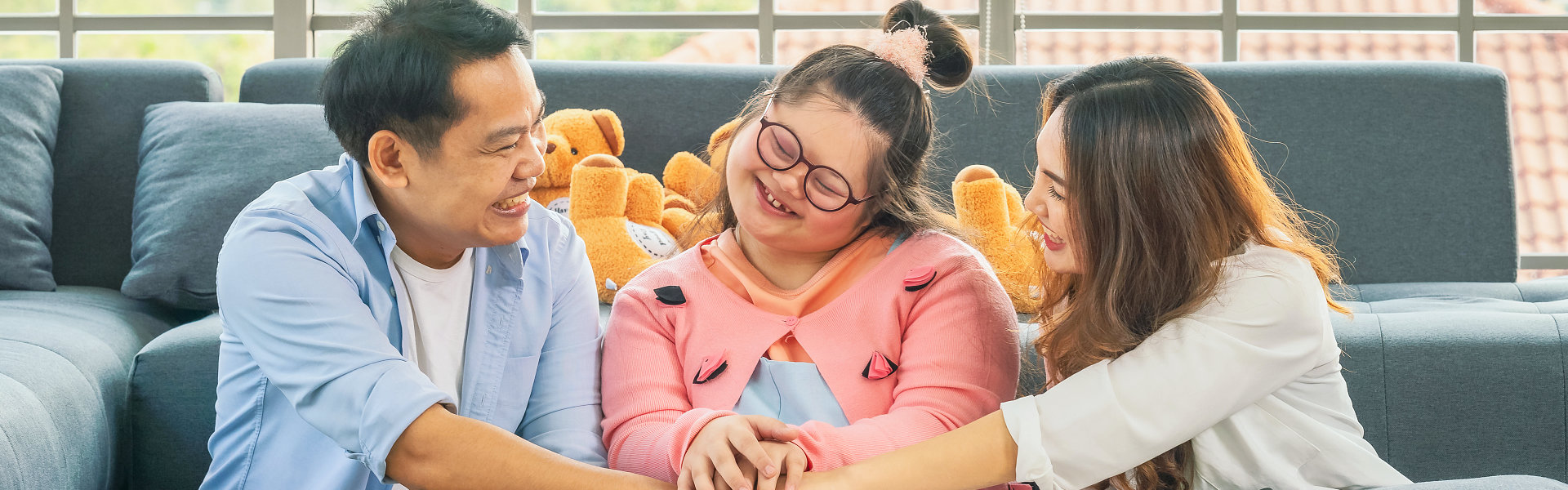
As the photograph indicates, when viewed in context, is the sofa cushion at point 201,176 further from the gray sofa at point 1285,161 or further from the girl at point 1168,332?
the girl at point 1168,332

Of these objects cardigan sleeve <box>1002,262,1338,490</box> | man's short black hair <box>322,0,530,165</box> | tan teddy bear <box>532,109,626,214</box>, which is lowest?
cardigan sleeve <box>1002,262,1338,490</box>

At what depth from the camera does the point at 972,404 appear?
3.66ft

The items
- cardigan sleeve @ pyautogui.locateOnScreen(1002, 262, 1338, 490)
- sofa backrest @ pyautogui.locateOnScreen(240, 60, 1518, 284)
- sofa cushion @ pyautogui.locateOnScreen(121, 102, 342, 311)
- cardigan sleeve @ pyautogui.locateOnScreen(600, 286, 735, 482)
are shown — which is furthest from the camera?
sofa backrest @ pyautogui.locateOnScreen(240, 60, 1518, 284)

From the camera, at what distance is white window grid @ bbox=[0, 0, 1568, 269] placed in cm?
302

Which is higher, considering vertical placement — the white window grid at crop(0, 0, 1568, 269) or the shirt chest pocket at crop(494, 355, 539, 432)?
the white window grid at crop(0, 0, 1568, 269)

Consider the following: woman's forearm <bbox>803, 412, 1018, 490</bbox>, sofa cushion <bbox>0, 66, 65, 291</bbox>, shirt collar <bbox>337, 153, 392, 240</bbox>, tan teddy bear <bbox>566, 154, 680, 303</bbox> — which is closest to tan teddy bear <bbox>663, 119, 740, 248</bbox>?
tan teddy bear <bbox>566, 154, 680, 303</bbox>

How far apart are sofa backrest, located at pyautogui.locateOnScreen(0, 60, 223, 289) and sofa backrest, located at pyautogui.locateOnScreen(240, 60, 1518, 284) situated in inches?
9.1

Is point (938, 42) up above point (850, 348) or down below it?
above

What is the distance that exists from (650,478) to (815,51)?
0.56 meters

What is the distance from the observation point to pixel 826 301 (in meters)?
1.21

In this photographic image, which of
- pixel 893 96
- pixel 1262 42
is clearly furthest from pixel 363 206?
pixel 1262 42

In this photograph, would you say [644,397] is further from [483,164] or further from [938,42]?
[938,42]

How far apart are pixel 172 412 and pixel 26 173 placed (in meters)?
0.83

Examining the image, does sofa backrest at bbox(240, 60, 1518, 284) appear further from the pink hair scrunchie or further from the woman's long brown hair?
the woman's long brown hair
